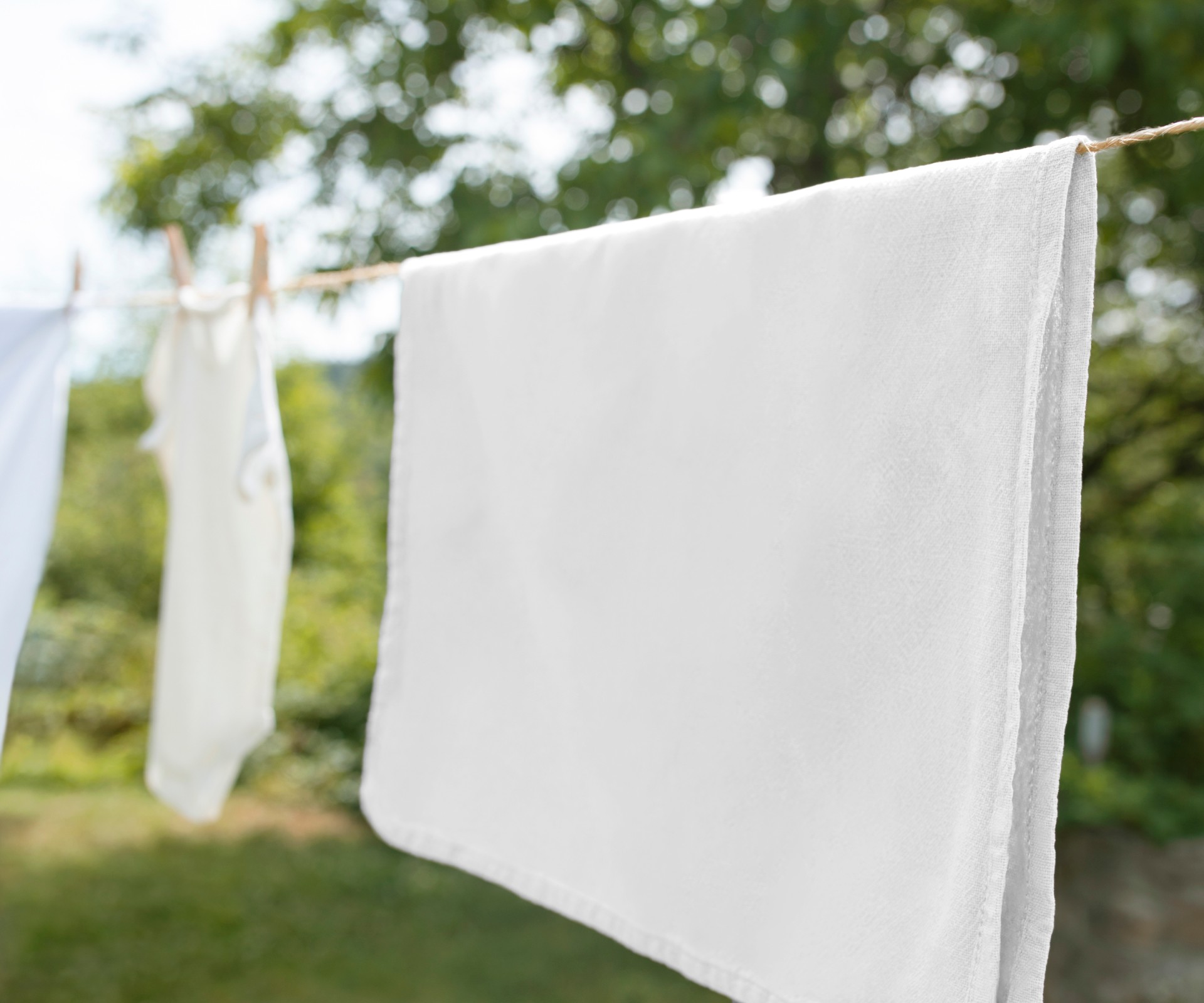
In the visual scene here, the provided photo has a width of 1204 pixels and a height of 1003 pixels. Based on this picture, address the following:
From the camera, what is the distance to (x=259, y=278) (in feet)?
4.43

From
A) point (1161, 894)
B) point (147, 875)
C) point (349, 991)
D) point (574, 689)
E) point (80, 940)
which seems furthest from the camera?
point (147, 875)

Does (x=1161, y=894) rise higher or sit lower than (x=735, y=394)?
lower

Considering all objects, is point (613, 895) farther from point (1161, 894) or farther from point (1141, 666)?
point (1141, 666)

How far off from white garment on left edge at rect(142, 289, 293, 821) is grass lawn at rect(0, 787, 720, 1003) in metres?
Result: 1.92

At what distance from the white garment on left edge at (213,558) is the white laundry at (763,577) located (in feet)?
1.15

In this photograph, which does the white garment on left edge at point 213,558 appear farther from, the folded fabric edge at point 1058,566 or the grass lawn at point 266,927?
the grass lawn at point 266,927

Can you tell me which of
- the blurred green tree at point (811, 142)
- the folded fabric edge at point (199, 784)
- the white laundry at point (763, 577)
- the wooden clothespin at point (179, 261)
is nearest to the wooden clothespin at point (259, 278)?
the wooden clothespin at point (179, 261)

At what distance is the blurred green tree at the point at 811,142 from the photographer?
229 cm

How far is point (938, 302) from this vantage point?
2.32 ft

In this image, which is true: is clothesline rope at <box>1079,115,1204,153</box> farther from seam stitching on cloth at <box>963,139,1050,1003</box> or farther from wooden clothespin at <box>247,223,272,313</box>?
wooden clothespin at <box>247,223,272,313</box>

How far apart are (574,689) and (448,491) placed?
25 cm

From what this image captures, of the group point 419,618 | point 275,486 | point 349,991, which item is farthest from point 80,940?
point 419,618

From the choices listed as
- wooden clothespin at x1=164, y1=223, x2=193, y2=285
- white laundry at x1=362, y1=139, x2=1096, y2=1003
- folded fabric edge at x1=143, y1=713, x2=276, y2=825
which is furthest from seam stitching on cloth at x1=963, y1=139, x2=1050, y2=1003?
wooden clothespin at x1=164, y1=223, x2=193, y2=285

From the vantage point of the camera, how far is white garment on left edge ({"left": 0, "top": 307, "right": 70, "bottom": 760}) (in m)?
1.20
